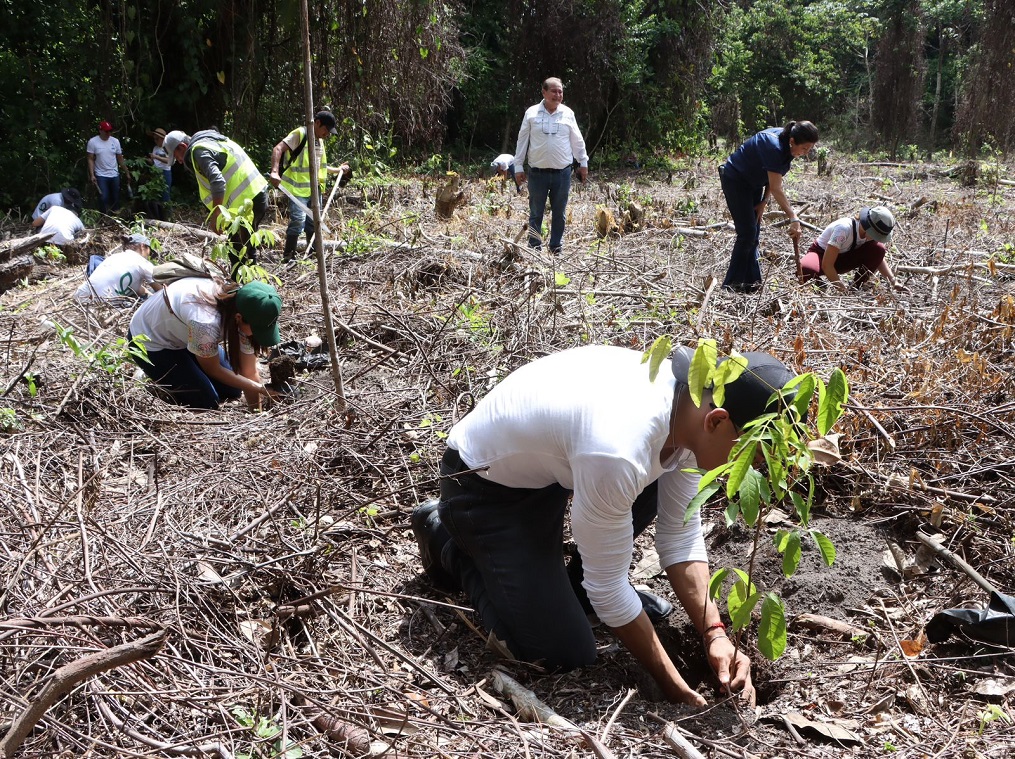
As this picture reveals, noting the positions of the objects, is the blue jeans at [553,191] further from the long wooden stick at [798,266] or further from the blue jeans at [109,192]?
the blue jeans at [109,192]

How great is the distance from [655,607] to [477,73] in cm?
1675

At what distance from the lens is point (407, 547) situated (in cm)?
307

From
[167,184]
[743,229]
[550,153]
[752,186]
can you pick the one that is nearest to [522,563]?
[743,229]

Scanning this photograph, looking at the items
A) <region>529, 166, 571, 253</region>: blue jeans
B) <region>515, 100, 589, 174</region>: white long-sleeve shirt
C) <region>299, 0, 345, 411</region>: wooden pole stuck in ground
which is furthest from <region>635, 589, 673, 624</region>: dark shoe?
<region>515, 100, 589, 174</region>: white long-sleeve shirt

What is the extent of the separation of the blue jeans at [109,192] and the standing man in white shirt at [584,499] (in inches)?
350

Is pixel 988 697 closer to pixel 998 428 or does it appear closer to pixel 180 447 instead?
pixel 998 428

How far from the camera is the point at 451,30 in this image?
12.3m

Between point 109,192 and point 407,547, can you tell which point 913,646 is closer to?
point 407,547

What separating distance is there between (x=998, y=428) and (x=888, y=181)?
925 centimetres

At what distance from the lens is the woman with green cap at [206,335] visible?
12.7 ft

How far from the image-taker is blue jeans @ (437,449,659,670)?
8.10 ft

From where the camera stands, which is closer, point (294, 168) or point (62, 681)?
point (62, 681)

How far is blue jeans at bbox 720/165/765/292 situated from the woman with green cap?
3262 mm

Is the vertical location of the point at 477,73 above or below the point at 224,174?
above
